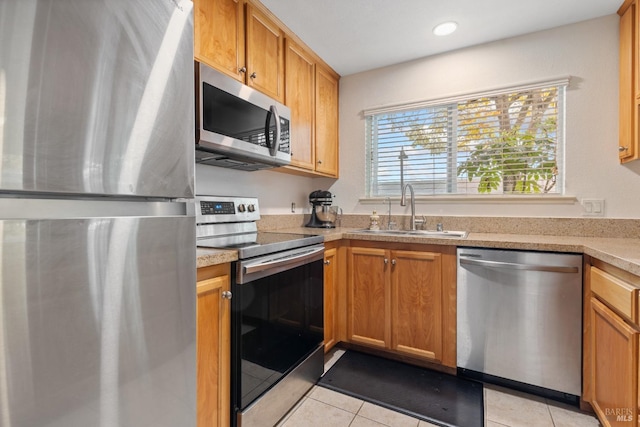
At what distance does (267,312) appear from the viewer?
1457 millimetres

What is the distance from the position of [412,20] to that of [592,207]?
1739 mm

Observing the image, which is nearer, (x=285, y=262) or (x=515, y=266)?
(x=285, y=262)

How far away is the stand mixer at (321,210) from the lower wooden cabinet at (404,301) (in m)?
0.54

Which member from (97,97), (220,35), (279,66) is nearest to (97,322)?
(97,97)

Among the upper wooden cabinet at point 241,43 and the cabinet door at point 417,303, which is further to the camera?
the cabinet door at point 417,303

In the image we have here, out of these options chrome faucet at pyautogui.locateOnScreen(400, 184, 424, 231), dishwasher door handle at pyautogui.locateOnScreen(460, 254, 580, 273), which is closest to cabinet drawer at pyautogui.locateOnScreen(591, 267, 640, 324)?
dishwasher door handle at pyautogui.locateOnScreen(460, 254, 580, 273)

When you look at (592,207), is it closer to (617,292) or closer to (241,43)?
(617,292)

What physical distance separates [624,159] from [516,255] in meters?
1.02

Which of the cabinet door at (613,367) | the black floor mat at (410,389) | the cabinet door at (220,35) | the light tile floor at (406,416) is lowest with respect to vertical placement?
the light tile floor at (406,416)

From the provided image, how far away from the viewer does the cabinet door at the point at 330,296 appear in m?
2.13

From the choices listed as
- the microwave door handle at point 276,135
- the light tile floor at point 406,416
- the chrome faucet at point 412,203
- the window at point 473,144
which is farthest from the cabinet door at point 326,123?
the light tile floor at point 406,416

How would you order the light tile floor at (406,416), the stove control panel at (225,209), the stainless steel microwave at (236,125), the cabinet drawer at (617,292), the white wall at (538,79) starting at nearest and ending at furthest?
the cabinet drawer at (617,292) < the stainless steel microwave at (236,125) < the light tile floor at (406,416) < the stove control panel at (225,209) < the white wall at (538,79)

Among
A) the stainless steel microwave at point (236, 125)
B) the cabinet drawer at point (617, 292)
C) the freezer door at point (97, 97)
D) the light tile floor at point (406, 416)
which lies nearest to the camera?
the freezer door at point (97, 97)

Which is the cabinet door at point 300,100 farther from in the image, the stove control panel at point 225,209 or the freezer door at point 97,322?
the freezer door at point 97,322
